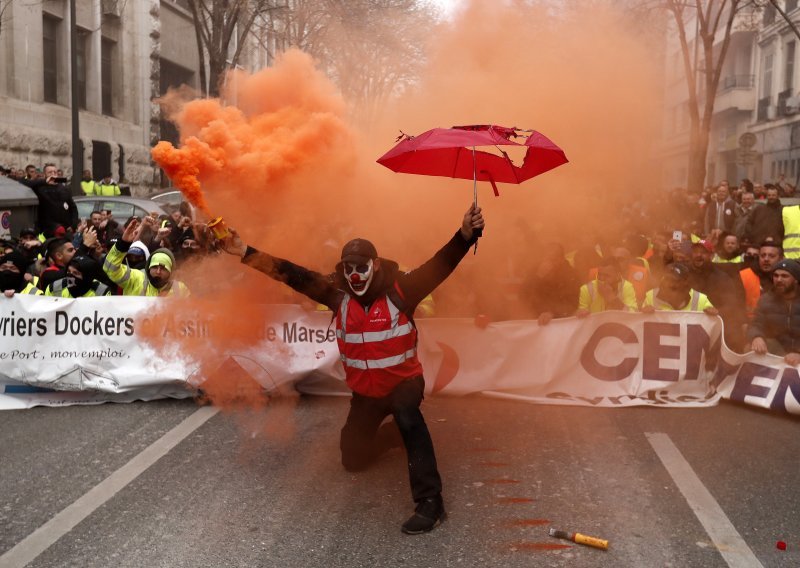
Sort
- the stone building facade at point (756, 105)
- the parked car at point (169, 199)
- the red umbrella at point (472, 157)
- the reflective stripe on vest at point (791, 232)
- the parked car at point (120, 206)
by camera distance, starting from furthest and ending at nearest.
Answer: the stone building facade at point (756, 105) < the parked car at point (169, 199) < the parked car at point (120, 206) < the reflective stripe on vest at point (791, 232) < the red umbrella at point (472, 157)

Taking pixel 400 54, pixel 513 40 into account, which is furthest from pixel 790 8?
pixel 513 40

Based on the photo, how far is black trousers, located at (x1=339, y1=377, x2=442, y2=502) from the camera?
16.6ft

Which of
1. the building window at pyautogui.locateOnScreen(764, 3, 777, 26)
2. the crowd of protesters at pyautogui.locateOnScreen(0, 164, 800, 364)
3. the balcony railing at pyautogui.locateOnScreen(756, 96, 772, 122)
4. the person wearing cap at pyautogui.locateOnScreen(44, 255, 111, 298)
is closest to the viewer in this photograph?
the crowd of protesters at pyautogui.locateOnScreen(0, 164, 800, 364)

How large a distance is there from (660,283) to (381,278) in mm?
3963

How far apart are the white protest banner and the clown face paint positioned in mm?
2380

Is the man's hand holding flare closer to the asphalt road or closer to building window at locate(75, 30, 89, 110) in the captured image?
the asphalt road

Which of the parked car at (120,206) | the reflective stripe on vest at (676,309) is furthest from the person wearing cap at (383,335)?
the parked car at (120,206)

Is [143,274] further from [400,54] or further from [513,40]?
[400,54]

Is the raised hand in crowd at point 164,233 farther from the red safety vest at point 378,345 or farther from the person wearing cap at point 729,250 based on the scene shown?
the person wearing cap at point 729,250

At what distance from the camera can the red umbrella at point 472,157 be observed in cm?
544

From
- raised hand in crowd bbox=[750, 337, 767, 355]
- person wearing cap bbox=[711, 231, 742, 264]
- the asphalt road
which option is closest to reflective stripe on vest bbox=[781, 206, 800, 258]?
person wearing cap bbox=[711, 231, 742, 264]

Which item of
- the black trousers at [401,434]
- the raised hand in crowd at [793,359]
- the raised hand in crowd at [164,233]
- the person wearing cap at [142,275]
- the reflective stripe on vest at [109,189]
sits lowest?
the black trousers at [401,434]

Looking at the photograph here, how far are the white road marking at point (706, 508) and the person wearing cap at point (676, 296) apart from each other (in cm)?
197

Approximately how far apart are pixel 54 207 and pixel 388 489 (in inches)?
393
